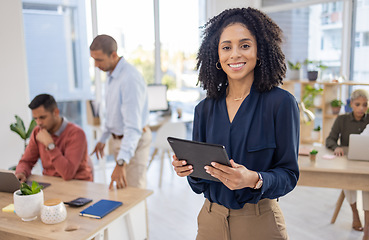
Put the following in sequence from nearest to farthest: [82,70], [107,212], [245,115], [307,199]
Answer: [245,115] → [107,212] → [307,199] → [82,70]

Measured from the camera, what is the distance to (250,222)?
4.22 ft

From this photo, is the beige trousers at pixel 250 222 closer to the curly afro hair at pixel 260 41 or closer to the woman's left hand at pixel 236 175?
the woman's left hand at pixel 236 175

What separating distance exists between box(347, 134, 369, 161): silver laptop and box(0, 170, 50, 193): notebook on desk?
2.38 metres

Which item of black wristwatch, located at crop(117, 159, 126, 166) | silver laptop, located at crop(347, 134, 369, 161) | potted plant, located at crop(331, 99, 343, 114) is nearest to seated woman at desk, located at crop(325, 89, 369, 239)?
silver laptop, located at crop(347, 134, 369, 161)

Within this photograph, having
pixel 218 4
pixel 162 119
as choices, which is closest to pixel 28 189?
pixel 162 119

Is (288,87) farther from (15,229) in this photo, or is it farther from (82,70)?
(15,229)

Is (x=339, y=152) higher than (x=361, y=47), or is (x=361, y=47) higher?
(x=361, y=47)

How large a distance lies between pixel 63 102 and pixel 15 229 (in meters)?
3.62

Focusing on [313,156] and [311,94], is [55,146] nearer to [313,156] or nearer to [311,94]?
[313,156]

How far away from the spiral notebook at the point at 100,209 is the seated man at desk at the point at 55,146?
23.2 inches

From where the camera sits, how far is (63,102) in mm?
5184

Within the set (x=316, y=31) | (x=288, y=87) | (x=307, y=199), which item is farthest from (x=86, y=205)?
(x=316, y=31)

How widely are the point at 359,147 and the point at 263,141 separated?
1867mm

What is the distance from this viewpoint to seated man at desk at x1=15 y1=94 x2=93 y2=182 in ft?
8.20
